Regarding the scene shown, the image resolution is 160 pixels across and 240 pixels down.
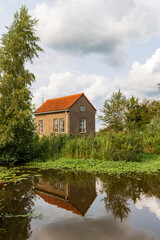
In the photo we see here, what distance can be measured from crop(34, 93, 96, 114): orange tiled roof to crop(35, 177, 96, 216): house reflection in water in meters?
18.4

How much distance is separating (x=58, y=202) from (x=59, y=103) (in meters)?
23.0

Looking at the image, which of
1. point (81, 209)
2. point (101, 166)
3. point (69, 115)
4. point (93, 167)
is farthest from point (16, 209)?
point (69, 115)

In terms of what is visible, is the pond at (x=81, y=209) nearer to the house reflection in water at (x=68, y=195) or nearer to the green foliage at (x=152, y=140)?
the house reflection in water at (x=68, y=195)

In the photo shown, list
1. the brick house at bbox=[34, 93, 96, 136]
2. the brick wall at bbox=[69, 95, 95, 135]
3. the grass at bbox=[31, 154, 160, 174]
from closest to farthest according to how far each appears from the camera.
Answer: the grass at bbox=[31, 154, 160, 174], the brick house at bbox=[34, 93, 96, 136], the brick wall at bbox=[69, 95, 95, 135]

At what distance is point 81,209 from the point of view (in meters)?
5.17

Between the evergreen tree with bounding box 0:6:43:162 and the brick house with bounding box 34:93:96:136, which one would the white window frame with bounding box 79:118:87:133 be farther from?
the evergreen tree with bounding box 0:6:43:162

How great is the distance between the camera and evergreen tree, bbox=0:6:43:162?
12.4m

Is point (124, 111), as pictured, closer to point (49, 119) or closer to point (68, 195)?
point (49, 119)

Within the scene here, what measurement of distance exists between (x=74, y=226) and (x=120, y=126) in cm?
2396

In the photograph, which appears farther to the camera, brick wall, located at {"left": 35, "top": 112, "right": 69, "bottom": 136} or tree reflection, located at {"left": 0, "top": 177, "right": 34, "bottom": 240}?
brick wall, located at {"left": 35, "top": 112, "right": 69, "bottom": 136}

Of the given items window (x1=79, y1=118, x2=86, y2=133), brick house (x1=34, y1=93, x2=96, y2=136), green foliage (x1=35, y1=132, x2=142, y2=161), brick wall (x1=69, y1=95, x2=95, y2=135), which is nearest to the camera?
green foliage (x1=35, y1=132, x2=142, y2=161)

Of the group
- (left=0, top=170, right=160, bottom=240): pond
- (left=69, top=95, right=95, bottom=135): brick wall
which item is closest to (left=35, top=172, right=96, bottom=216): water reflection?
(left=0, top=170, right=160, bottom=240): pond

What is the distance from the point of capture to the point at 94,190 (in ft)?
22.3

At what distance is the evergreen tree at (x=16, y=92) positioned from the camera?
489 inches
